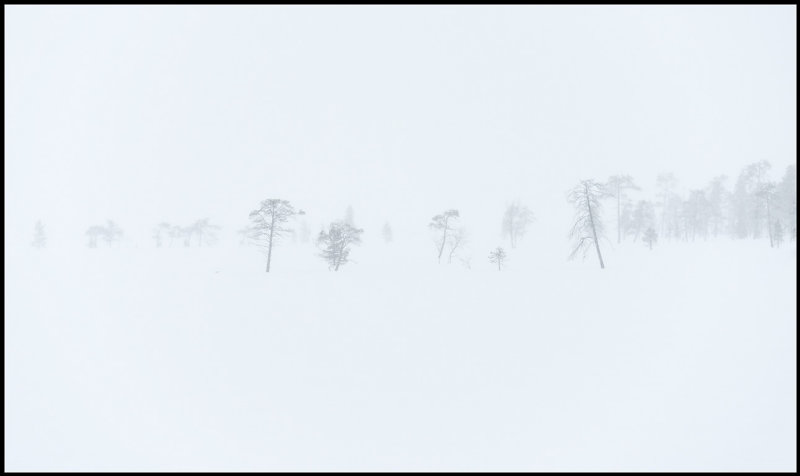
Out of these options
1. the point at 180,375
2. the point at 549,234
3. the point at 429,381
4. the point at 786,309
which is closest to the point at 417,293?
the point at 429,381

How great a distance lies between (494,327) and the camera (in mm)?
13742

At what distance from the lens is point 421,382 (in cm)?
1022

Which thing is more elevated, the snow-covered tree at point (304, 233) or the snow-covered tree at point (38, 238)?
the snow-covered tree at point (304, 233)

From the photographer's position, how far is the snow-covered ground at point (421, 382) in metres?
8.40


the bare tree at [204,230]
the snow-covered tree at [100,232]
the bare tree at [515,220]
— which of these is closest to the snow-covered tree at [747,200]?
the bare tree at [515,220]

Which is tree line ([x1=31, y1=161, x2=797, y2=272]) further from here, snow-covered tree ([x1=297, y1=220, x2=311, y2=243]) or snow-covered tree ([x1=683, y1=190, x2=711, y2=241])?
snow-covered tree ([x1=297, y1=220, x2=311, y2=243])

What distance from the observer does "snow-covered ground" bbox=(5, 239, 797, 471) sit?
8398 millimetres

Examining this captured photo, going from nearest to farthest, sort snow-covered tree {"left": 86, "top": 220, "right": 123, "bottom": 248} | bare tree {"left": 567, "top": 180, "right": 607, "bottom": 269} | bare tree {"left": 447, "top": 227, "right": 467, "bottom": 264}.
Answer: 1. bare tree {"left": 567, "top": 180, "right": 607, "bottom": 269}
2. bare tree {"left": 447, "top": 227, "right": 467, "bottom": 264}
3. snow-covered tree {"left": 86, "top": 220, "right": 123, "bottom": 248}

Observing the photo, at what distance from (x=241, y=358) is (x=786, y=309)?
21.6m

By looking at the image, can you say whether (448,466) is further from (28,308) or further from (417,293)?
(28,308)

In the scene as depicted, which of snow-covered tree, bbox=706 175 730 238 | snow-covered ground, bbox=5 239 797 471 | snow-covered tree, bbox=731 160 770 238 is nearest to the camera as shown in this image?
snow-covered ground, bbox=5 239 797 471

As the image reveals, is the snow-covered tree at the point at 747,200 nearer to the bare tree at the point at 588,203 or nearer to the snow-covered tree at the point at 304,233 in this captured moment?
the bare tree at the point at 588,203

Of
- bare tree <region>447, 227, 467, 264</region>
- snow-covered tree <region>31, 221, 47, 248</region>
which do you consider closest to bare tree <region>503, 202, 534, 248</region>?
bare tree <region>447, 227, 467, 264</region>

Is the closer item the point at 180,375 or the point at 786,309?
the point at 180,375
